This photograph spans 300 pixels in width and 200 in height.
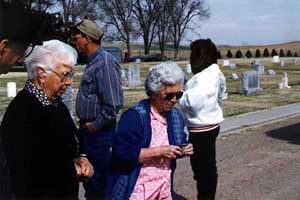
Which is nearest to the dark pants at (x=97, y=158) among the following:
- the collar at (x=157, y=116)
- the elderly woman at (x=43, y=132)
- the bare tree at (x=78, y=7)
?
the collar at (x=157, y=116)

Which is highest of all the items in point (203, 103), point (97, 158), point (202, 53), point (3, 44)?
point (3, 44)

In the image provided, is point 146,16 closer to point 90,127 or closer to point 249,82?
point 249,82

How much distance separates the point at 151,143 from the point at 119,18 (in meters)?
76.3

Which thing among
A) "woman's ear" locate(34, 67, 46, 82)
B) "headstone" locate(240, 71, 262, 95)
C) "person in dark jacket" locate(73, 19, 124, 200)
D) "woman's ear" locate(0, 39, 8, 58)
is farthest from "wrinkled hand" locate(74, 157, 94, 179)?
"headstone" locate(240, 71, 262, 95)

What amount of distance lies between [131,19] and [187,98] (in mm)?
76334

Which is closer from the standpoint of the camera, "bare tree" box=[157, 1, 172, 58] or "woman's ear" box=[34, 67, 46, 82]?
"woman's ear" box=[34, 67, 46, 82]

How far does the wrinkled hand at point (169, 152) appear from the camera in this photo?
3619 millimetres

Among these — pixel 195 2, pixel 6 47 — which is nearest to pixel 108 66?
pixel 6 47

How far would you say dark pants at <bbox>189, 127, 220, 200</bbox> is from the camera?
532 centimetres

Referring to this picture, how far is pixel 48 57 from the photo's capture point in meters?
3.00

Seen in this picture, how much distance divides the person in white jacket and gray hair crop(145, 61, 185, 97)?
145cm

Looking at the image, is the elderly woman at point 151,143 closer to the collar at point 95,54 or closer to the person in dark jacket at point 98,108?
the person in dark jacket at point 98,108

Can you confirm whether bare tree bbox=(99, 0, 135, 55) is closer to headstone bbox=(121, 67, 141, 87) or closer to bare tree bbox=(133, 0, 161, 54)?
bare tree bbox=(133, 0, 161, 54)

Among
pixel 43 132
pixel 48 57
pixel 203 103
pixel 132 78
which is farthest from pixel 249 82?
pixel 43 132
